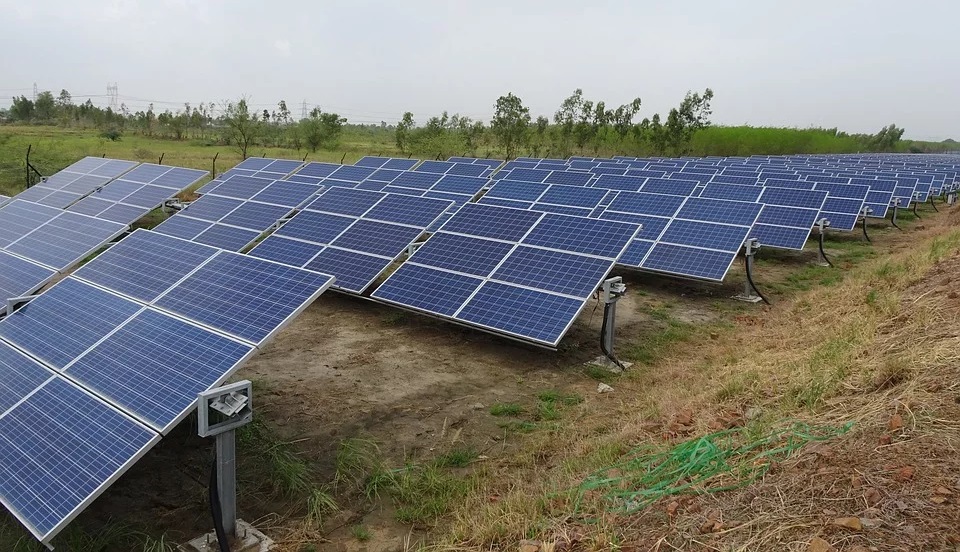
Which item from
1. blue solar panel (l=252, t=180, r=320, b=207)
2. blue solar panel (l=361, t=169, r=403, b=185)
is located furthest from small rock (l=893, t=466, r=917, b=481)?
blue solar panel (l=361, t=169, r=403, b=185)

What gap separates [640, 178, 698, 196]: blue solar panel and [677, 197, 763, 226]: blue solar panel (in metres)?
3.57

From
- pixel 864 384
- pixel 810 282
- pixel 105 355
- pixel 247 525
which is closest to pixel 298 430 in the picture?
pixel 247 525

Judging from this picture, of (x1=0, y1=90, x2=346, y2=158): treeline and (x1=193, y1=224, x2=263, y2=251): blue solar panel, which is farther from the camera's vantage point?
(x1=0, y1=90, x2=346, y2=158): treeline

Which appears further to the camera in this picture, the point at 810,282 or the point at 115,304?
the point at 810,282

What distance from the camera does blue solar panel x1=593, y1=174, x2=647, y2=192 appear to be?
22.2 meters

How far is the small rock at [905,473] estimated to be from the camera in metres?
4.06

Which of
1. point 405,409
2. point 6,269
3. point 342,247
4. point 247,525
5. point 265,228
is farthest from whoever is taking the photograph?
point 265,228

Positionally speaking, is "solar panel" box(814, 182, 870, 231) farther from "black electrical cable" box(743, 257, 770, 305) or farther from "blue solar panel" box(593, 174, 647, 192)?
"black electrical cable" box(743, 257, 770, 305)

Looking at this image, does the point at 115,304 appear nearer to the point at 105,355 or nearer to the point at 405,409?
the point at 105,355

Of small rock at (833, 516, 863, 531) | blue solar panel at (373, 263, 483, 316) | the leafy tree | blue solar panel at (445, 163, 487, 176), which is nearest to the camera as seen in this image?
small rock at (833, 516, 863, 531)

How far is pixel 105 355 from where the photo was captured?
18.5ft

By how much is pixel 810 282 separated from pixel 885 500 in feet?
43.9

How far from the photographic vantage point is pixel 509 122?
51.4 meters

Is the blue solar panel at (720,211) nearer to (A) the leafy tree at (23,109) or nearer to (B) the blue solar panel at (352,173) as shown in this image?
(B) the blue solar panel at (352,173)
